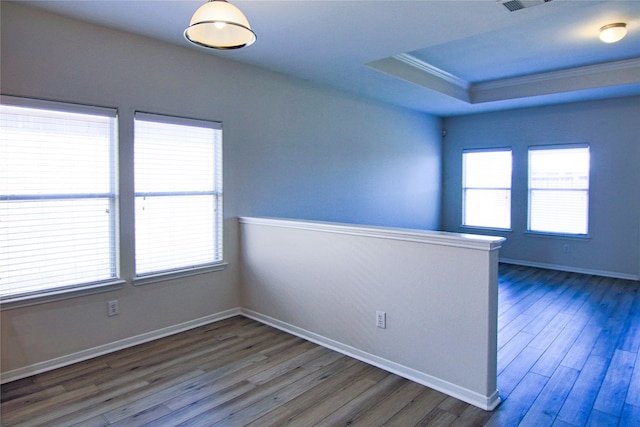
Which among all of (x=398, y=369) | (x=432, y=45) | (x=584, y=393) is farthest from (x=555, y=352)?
(x=432, y=45)

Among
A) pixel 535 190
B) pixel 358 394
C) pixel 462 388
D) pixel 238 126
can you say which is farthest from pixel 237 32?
pixel 535 190

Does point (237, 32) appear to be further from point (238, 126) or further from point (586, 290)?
point (586, 290)

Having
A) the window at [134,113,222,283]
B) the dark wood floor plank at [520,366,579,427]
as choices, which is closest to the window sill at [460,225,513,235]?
the dark wood floor plank at [520,366,579,427]

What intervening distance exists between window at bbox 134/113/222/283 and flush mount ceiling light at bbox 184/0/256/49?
146cm

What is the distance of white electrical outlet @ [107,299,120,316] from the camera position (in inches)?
130

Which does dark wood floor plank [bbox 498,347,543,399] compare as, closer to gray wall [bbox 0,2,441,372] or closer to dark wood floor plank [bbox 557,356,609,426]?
dark wood floor plank [bbox 557,356,609,426]

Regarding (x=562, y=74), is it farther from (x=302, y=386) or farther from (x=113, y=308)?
(x=113, y=308)

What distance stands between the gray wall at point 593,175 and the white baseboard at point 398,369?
15.2ft

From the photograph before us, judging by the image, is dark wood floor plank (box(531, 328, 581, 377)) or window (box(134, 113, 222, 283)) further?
window (box(134, 113, 222, 283))

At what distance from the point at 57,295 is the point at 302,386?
1948 millimetres

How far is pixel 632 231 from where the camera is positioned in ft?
18.8

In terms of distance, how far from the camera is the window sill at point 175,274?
347 cm

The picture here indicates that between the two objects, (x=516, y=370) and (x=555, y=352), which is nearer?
(x=516, y=370)

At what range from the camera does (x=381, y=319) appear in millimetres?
3008
